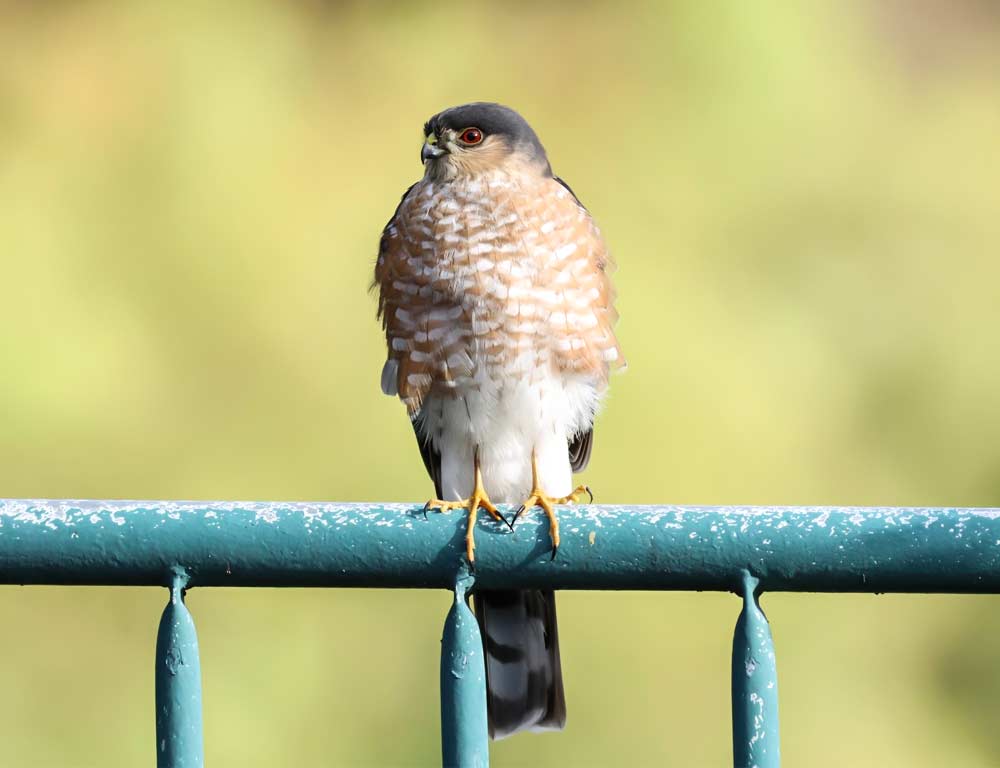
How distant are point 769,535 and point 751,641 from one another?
0.26 feet

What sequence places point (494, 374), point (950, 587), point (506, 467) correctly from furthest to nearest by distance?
point (506, 467) → point (494, 374) → point (950, 587)

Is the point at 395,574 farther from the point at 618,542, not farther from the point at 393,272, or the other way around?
the point at 393,272

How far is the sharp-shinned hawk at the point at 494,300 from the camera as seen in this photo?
6.71 feet

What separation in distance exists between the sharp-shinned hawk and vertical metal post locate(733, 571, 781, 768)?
0.98 metres

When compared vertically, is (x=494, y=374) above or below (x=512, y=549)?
above

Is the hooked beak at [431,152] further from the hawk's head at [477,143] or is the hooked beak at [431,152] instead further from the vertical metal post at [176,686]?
the vertical metal post at [176,686]

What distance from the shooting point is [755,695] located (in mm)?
956

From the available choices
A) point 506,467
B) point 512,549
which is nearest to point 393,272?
point 506,467

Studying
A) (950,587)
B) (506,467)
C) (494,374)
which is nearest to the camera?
(950,587)

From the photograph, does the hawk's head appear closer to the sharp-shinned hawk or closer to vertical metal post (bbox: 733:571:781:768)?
the sharp-shinned hawk

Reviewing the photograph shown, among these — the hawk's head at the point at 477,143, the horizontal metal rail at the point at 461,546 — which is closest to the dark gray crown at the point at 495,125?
the hawk's head at the point at 477,143

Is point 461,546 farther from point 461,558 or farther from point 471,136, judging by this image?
point 471,136

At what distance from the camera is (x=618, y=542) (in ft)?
3.27

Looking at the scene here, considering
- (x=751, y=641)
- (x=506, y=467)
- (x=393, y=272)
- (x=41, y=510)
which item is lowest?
(x=751, y=641)
